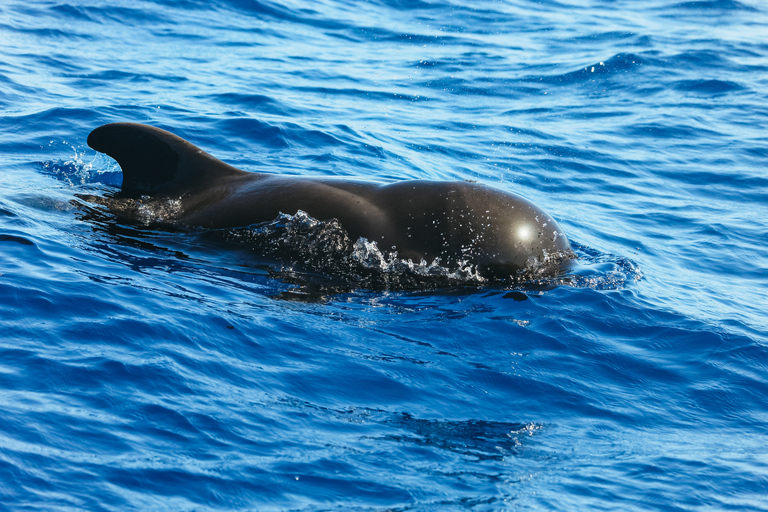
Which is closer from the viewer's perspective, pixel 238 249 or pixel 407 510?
pixel 407 510

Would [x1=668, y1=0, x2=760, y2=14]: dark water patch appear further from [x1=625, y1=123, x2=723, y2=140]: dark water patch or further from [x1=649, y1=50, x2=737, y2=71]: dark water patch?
[x1=625, y1=123, x2=723, y2=140]: dark water patch

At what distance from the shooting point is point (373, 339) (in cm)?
738

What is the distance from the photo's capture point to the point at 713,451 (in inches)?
247

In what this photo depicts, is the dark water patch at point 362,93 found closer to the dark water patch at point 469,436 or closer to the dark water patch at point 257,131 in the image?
the dark water patch at point 257,131

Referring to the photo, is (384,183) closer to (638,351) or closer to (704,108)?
(638,351)

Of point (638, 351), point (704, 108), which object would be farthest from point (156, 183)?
point (704, 108)

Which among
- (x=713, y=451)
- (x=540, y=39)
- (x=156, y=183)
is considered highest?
(x=540, y=39)

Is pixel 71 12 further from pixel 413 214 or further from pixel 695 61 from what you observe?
pixel 413 214

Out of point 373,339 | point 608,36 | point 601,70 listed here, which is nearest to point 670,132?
point 601,70

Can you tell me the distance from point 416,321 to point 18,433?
3.72 meters

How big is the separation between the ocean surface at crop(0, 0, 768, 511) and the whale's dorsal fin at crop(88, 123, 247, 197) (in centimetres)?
66

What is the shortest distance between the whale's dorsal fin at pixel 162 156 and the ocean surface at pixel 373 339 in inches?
26.1

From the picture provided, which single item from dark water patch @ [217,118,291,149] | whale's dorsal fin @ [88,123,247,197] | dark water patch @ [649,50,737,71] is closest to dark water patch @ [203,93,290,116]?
dark water patch @ [217,118,291,149]

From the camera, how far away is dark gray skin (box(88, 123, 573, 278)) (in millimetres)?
8383
